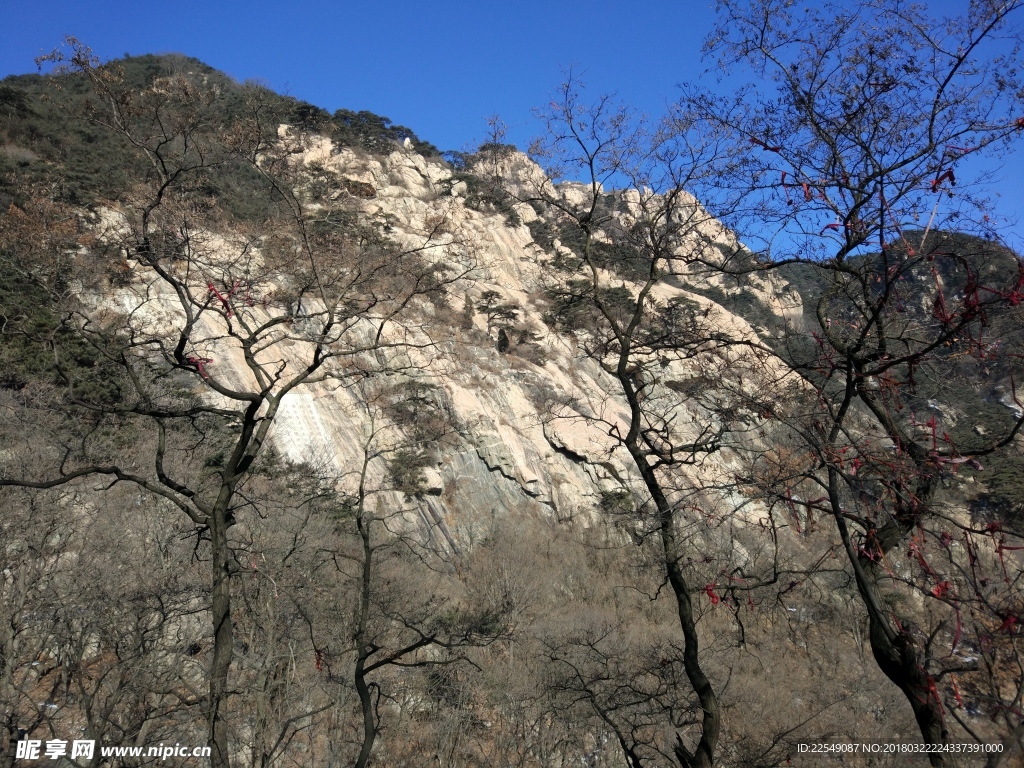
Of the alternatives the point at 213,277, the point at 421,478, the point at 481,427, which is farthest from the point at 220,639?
the point at 481,427

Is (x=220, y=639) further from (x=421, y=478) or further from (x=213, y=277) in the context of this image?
(x=421, y=478)

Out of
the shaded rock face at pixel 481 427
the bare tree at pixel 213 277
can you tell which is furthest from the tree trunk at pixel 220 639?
the shaded rock face at pixel 481 427

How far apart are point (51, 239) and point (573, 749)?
40.0 ft

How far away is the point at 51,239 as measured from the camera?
5.99 meters

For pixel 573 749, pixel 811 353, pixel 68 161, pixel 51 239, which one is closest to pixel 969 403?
pixel 811 353

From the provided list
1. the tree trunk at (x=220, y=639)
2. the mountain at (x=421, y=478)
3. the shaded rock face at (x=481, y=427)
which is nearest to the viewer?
the tree trunk at (x=220, y=639)

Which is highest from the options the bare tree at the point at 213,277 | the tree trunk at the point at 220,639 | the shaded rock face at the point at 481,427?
the shaded rock face at the point at 481,427

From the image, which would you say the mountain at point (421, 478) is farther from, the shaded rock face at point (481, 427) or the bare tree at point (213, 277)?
the shaded rock face at point (481, 427)

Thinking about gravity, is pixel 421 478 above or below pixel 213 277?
above

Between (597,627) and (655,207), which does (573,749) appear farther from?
(655,207)

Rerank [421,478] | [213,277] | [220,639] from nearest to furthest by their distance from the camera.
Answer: [220,639] < [213,277] < [421,478]

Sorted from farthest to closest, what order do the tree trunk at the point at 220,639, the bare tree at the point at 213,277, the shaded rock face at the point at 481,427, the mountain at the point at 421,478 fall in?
Result: the shaded rock face at the point at 481,427
the bare tree at the point at 213,277
the mountain at the point at 421,478
the tree trunk at the point at 220,639

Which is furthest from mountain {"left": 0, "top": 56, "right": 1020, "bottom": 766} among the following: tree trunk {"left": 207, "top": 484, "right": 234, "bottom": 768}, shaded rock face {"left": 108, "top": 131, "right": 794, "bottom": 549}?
shaded rock face {"left": 108, "top": 131, "right": 794, "bottom": 549}

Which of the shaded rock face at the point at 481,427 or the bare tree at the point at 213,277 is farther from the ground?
the shaded rock face at the point at 481,427
